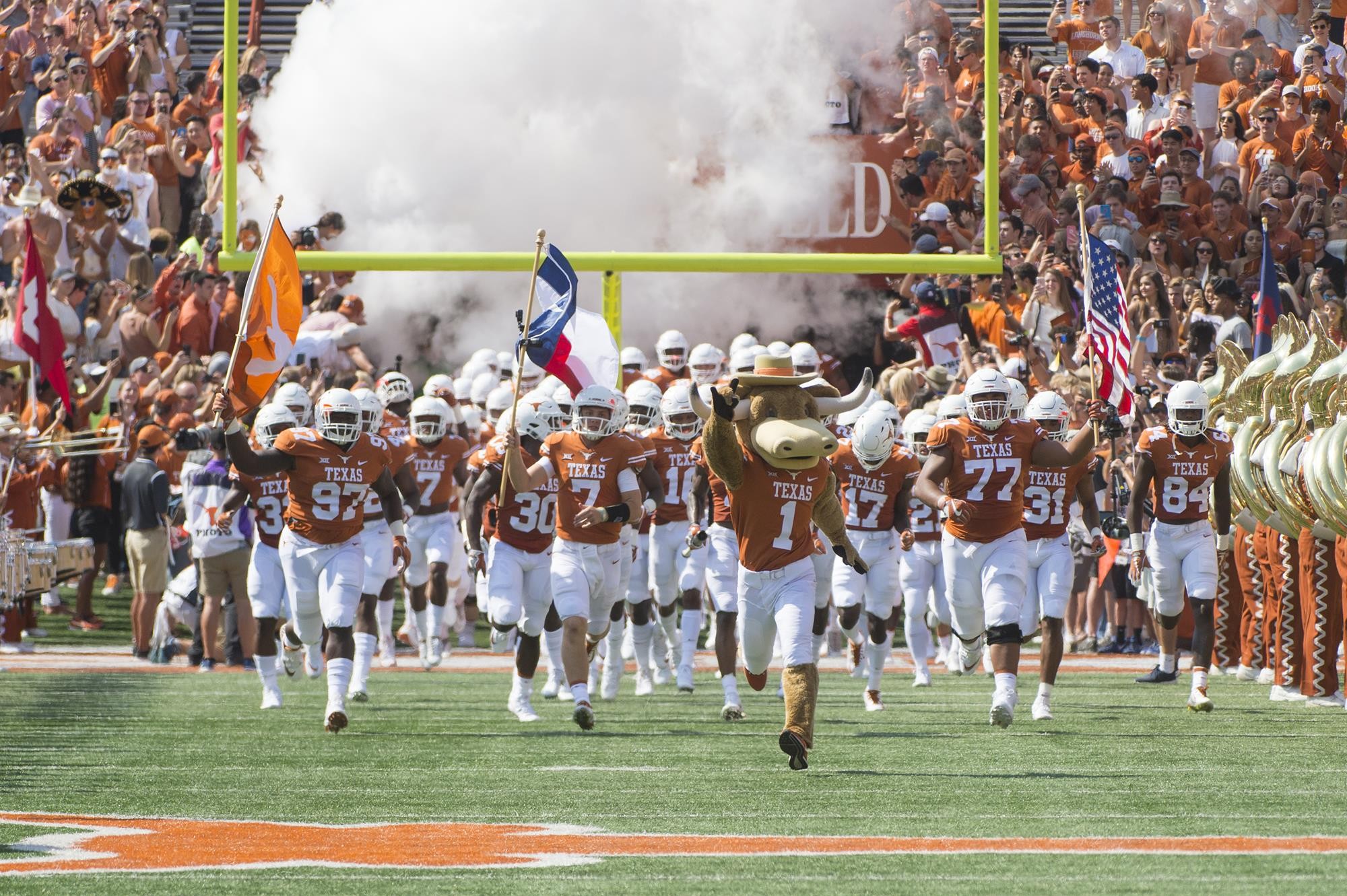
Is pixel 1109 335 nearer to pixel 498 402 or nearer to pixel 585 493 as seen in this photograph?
pixel 585 493

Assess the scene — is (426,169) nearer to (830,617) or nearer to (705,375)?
(705,375)

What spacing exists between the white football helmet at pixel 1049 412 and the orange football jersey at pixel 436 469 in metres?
4.64

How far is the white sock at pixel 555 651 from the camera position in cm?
1262

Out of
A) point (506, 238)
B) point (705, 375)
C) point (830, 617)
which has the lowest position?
point (830, 617)

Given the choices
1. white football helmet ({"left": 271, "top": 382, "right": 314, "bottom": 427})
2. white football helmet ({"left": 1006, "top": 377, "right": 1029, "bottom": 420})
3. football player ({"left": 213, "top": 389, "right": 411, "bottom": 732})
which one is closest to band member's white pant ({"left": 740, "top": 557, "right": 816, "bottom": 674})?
white football helmet ({"left": 1006, "top": 377, "right": 1029, "bottom": 420})

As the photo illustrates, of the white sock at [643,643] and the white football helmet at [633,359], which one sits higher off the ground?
the white football helmet at [633,359]

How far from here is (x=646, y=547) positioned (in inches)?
555

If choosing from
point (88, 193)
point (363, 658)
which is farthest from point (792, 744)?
point (88, 193)

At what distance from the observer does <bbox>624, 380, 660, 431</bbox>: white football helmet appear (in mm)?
13508

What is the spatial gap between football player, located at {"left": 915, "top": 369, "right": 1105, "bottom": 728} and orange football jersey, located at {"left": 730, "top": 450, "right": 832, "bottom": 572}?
5.74ft

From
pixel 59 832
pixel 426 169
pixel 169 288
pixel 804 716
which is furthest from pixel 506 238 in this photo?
pixel 59 832

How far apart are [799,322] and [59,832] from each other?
1026 centimetres

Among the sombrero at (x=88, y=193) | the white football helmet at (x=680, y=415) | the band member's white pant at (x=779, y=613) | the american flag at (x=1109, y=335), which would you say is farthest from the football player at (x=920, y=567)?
the sombrero at (x=88, y=193)

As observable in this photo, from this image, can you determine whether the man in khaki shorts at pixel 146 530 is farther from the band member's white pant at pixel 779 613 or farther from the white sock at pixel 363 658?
the band member's white pant at pixel 779 613
